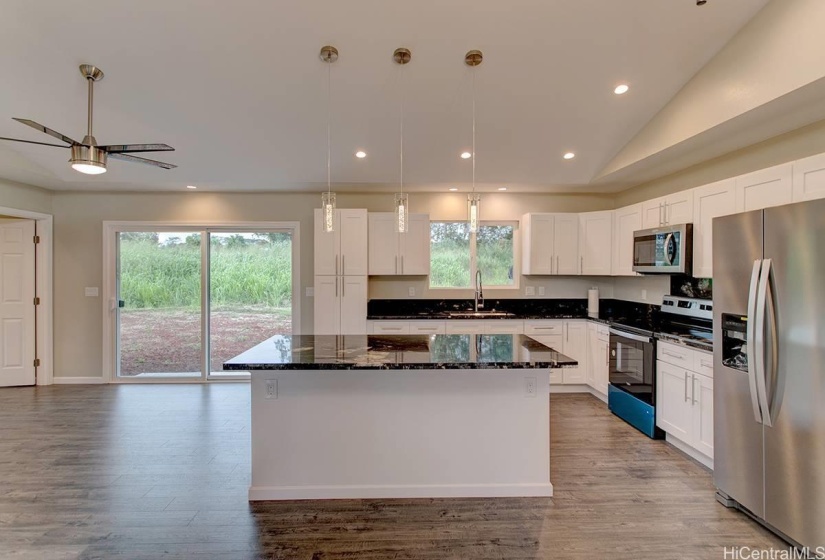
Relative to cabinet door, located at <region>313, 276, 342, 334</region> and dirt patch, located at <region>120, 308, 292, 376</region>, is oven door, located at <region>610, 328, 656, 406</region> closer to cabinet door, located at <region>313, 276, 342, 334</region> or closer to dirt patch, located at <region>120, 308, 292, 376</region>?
cabinet door, located at <region>313, 276, 342, 334</region>

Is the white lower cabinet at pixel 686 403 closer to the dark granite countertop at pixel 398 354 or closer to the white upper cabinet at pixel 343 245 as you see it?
the dark granite countertop at pixel 398 354

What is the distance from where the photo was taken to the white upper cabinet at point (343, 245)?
186 inches

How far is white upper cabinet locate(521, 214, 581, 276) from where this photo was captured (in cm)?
498

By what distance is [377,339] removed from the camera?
9.92 ft

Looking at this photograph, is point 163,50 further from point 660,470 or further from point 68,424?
point 660,470

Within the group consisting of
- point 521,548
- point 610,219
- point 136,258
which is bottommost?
point 521,548

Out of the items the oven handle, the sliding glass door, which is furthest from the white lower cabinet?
the sliding glass door

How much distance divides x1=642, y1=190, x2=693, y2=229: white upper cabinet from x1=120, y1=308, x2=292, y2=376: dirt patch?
4.53 meters

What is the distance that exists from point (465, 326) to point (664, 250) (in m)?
2.20

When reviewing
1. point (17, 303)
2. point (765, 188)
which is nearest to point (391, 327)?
point (765, 188)

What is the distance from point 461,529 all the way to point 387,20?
3363 mm

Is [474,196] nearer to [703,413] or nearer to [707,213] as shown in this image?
[707,213]

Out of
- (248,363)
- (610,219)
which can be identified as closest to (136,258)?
(248,363)

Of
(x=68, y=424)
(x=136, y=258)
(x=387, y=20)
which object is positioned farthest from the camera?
(x=136, y=258)
